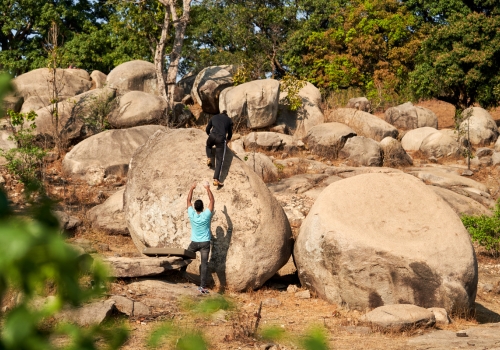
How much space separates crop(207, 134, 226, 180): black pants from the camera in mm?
10312

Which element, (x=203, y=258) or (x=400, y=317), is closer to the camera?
(x=400, y=317)

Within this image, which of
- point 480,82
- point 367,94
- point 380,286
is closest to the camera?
point 380,286

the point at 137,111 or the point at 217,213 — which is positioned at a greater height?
the point at 137,111

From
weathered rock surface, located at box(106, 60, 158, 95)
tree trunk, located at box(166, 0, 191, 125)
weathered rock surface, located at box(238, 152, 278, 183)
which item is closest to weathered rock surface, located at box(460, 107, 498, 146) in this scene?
weathered rock surface, located at box(238, 152, 278, 183)

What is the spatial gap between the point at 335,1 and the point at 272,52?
4.57 metres

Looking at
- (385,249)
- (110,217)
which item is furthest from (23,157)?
(385,249)

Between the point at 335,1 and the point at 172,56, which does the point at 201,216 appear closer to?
the point at 172,56

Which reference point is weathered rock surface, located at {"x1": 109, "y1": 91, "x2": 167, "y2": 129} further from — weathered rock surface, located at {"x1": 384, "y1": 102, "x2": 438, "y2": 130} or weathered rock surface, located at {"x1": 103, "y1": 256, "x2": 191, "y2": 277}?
weathered rock surface, located at {"x1": 103, "y1": 256, "x2": 191, "y2": 277}

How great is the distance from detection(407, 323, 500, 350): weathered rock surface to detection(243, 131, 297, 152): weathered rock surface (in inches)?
535

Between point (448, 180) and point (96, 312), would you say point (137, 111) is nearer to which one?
point (448, 180)

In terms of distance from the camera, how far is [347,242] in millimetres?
9195

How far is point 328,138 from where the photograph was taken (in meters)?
22.0

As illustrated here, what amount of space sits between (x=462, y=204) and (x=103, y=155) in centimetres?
998

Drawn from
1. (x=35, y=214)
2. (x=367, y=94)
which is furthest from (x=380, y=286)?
(x=367, y=94)
